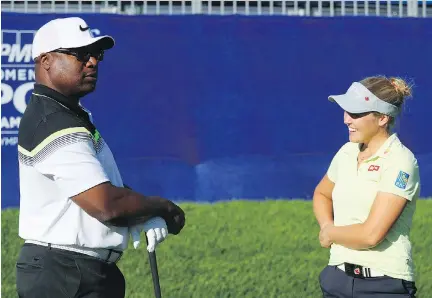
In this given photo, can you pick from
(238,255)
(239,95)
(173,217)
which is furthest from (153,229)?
(239,95)

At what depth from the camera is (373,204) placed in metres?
4.18

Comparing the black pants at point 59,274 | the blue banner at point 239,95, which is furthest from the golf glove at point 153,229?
the blue banner at point 239,95

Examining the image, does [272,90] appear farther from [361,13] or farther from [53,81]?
[53,81]

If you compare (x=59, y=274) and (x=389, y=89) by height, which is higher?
(x=389, y=89)

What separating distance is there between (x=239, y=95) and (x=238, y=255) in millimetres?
2405

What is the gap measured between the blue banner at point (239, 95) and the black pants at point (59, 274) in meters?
5.82

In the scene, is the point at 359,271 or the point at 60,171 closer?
the point at 60,171

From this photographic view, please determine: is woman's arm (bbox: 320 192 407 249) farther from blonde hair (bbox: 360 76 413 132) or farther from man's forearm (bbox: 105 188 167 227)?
man's forearm (bbox: 105 188 167 227)

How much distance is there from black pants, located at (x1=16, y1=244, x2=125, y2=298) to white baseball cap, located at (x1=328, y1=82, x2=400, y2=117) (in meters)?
1.17

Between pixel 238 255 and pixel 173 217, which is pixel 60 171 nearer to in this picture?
pixel 173 217

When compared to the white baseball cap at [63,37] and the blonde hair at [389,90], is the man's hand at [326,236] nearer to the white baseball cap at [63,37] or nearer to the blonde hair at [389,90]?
the blonde hair at [389,90]

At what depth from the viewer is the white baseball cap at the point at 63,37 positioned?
150 inches

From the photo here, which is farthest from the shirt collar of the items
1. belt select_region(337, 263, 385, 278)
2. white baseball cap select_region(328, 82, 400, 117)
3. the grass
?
the grass

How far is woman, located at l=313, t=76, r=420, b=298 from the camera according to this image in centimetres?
415
